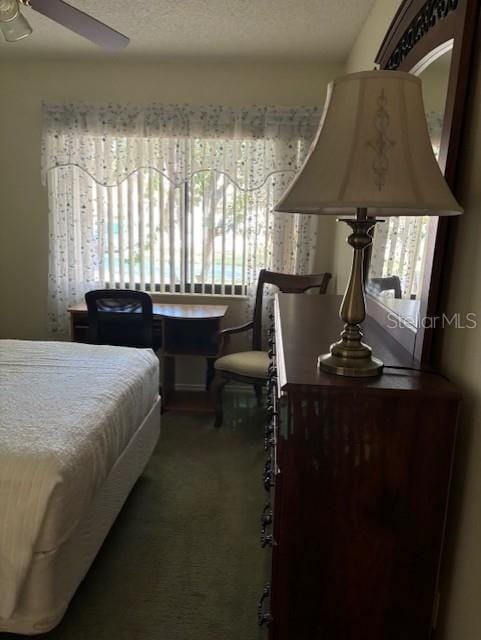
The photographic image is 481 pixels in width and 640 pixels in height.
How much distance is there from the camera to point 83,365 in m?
2.28

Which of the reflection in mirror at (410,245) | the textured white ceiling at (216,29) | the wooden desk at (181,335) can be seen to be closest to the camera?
the reflection in mirror at (410,245)

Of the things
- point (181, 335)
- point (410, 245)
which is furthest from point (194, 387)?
point (410, 245)

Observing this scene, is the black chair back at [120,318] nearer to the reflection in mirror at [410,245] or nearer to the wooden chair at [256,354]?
the wooden chair at [256,354]

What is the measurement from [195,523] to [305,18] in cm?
277

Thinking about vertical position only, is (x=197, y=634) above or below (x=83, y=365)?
below

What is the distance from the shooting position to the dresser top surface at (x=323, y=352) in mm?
1053

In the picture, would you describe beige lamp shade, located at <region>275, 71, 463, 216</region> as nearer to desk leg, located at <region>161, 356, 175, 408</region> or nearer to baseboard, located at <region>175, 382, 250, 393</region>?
desk leg, located at <region>161, 356, 175, 408</region>

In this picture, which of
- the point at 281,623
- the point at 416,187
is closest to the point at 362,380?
the point at 416,187

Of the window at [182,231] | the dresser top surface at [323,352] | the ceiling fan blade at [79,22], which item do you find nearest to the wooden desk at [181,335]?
the window at [182,231]

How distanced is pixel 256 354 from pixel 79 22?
7.07 feet

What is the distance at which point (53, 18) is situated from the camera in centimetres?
200

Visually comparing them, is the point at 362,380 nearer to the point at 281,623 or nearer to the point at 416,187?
the point at 416,187

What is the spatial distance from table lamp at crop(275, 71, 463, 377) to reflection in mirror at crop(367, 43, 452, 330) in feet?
0.50

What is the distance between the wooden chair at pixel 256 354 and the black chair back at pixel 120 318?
0.53 metres
